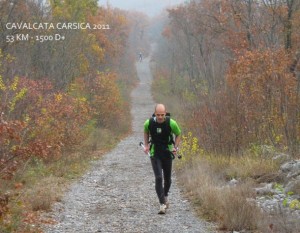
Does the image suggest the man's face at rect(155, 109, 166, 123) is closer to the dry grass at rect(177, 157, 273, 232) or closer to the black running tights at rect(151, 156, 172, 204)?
the black running tights at rect(151, 156, 172, 204)

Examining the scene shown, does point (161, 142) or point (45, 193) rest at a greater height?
point (161, 142)

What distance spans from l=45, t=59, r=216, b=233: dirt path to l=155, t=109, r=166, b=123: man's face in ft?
5.58

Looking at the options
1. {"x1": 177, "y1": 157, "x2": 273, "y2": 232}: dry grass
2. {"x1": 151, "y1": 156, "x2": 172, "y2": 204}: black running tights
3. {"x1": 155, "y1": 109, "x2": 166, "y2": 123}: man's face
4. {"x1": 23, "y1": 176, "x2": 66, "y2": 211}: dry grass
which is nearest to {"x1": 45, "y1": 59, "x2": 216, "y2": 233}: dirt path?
{"x1": 23, "y1": 176, "x2": 66, "y2": 211}: dry grass

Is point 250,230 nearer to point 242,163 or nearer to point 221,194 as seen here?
point 221,194

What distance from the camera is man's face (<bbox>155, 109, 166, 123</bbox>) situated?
25.2ft

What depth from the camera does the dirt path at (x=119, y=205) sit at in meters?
7.34

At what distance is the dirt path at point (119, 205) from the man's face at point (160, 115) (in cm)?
170

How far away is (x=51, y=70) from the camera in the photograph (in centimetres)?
1978

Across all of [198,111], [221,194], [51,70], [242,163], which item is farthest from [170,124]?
[51,70]

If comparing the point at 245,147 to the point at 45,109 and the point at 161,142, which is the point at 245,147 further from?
the point at 45,109

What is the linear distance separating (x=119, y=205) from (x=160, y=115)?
2.29 m

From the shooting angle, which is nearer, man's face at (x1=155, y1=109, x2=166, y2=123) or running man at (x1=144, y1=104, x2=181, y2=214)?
man's face at (x1=155, y1=109, x2=166, y2=123)

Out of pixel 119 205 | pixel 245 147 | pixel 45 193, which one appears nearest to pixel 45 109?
pixel 45 193

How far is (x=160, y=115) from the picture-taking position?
25.3 ft
